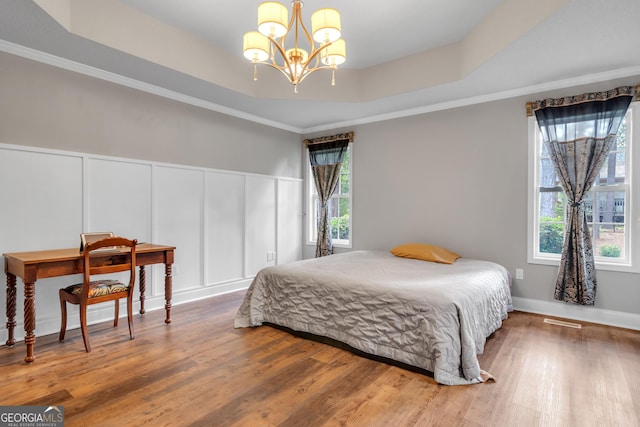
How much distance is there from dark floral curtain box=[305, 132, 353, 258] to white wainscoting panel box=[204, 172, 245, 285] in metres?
1.17

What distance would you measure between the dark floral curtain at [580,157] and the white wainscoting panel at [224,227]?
358 cm

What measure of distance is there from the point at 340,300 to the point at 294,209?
2.86 metres

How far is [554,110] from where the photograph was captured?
3344mm

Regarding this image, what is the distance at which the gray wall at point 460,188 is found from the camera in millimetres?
3514

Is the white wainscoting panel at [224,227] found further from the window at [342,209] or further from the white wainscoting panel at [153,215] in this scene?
the window at [342,209]

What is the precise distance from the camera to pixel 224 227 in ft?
14.1

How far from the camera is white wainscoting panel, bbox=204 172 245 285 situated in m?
4.12

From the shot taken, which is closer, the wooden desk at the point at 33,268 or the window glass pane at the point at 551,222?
the wooden desk at the point at 33,268

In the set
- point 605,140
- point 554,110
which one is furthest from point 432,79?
point 605,140

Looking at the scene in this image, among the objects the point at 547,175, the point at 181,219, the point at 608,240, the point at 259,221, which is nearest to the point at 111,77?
the point at 181,219

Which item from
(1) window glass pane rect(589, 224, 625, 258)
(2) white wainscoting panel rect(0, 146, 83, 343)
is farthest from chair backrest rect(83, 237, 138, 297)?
(1) window glass pane rect(589, 224, 625, 258)

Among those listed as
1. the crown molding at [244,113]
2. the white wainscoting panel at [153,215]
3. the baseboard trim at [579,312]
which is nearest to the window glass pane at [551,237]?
the baseboard trim at [579,312]

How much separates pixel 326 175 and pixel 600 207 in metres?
3.21

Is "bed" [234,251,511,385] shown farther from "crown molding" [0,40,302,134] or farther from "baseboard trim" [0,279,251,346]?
"crown molding" [0,40,302,134]
